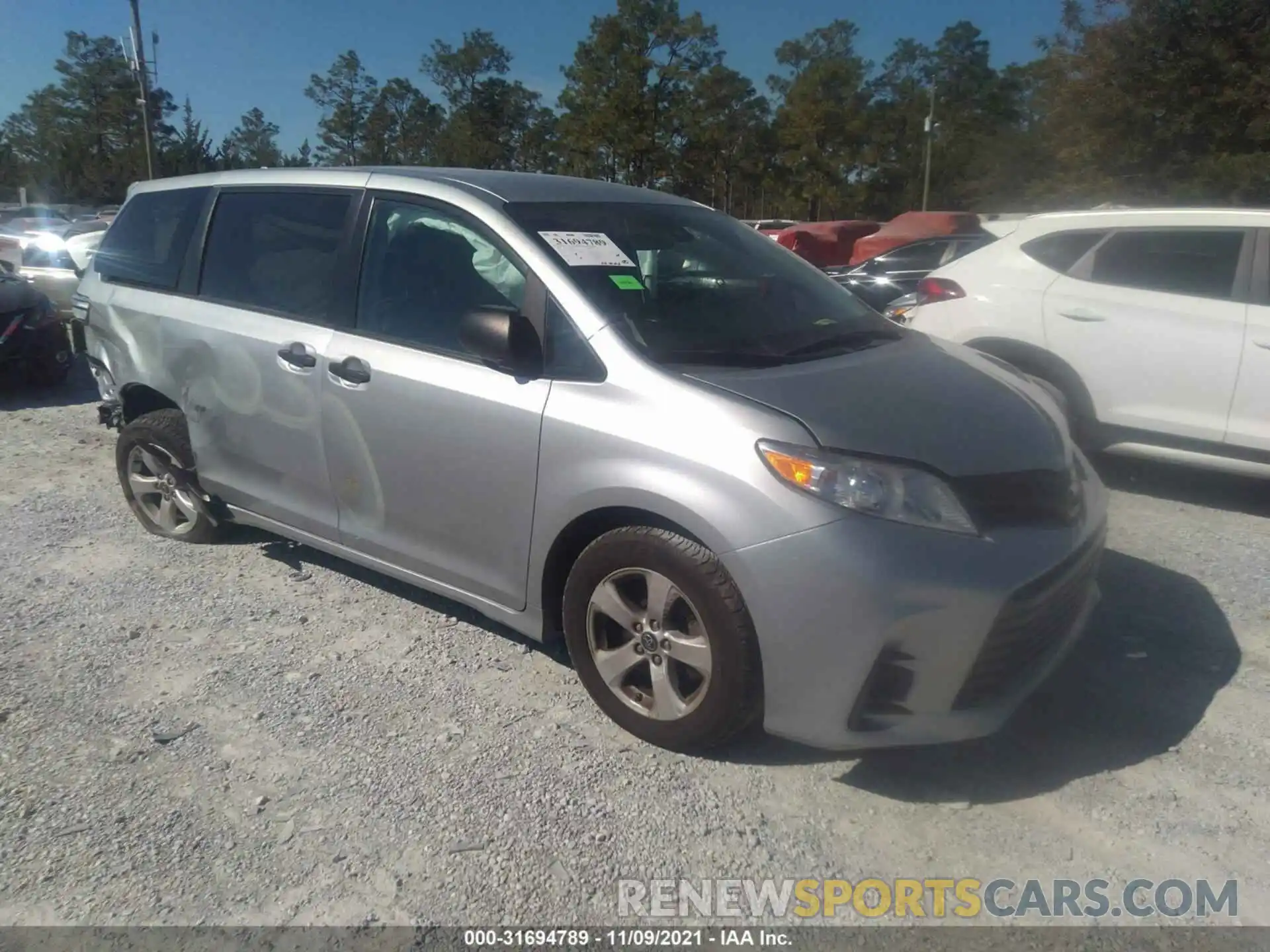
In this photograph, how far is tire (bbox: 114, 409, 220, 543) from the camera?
4754 mm

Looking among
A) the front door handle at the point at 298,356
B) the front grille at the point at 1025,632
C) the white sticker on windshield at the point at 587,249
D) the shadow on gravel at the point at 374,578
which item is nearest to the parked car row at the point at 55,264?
the shadow on gravel at the point at 374,578

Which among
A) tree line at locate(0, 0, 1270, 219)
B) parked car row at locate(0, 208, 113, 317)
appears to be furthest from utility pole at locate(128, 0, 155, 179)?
parked car row at locate(0, 208, 113, 317)

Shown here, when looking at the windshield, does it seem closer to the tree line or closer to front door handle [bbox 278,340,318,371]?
front door handle [bbox 278,340,318,371]

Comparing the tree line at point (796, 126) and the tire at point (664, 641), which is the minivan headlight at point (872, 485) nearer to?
the tire at point (664, 641)

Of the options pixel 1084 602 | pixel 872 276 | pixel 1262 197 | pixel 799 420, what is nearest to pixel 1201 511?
pixel 1084 602

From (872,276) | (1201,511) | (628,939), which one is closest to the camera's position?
(628,939)

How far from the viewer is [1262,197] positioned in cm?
2539

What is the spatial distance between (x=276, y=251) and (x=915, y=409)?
2.76 meters

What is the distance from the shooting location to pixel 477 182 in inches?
152

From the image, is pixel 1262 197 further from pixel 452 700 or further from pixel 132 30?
pixel 132 30

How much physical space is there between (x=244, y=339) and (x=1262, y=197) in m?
28.1

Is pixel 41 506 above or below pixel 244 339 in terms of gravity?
below

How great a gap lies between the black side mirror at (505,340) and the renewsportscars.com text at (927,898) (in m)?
1.61

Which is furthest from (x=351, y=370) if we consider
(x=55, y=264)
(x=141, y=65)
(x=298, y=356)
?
(x=141, y=65)
